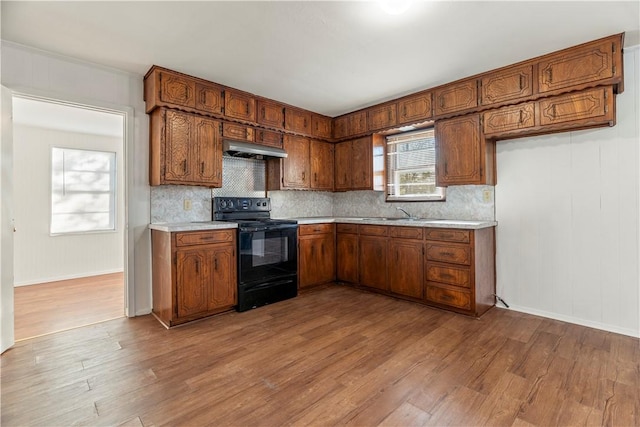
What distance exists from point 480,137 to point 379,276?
203cm

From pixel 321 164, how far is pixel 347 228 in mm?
1145

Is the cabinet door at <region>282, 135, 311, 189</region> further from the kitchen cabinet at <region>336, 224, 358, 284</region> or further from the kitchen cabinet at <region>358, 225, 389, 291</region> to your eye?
the kitchen cabinet at <region>358, 225, 389, 291</region>

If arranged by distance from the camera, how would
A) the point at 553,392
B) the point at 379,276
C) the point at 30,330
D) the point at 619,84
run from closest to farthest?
the point at 553,392, the point at 619,84, the point at 30,330, the point at 379,276

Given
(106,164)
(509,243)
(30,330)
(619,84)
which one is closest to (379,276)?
(509,243)

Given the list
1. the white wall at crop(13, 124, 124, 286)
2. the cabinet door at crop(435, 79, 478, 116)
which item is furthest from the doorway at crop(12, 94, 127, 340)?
the cabinet door at crop(435, 79, 478, 116)

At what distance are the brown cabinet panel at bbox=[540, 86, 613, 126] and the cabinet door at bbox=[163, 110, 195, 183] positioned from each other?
3588 millimetres

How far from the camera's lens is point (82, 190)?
5273 millimetres

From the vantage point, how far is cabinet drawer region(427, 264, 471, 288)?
10.2 feet

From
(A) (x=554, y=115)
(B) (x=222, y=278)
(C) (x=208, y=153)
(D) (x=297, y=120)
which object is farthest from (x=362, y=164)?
(B) (x=222, y=278)

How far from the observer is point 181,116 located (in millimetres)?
3209

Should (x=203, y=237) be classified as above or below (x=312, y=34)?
below

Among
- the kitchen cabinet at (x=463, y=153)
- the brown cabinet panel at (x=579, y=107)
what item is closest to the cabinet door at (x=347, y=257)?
the kitchen cabinet at (x=463, y=153)

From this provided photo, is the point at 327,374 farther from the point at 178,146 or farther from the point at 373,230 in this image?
the point at 178,146

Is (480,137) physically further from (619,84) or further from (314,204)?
(314,204)
